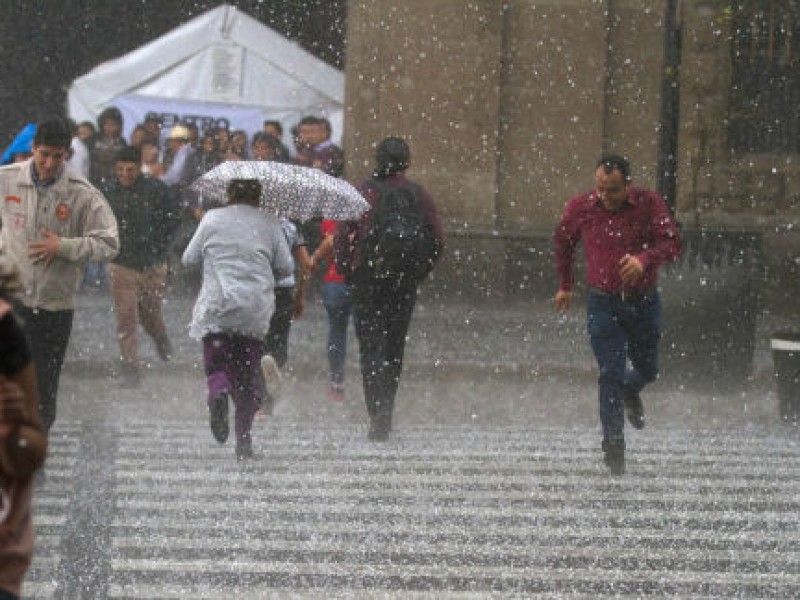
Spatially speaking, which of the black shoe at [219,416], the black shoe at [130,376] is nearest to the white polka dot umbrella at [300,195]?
the black shoe at [219,416]

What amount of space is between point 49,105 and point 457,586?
75.8 feet

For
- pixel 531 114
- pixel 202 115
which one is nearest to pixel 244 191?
pixel 531 114

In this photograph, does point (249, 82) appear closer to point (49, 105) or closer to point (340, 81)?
point (340, 81)

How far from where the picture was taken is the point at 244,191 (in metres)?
Answer: 10.4

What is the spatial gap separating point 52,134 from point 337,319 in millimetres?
4143

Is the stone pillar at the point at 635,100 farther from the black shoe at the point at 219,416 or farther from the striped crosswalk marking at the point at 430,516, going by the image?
the black shoe at the point at 219,416

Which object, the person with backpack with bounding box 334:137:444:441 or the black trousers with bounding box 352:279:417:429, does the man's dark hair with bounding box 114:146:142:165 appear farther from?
the black trousers with bounding box 352:279:417:429

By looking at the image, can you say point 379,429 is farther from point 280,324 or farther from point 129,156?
point 129,156

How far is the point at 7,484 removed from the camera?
4.37 metres

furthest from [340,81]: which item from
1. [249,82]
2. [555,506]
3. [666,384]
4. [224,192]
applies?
[555,506]

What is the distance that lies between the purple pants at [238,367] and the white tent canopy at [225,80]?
11.6 metres

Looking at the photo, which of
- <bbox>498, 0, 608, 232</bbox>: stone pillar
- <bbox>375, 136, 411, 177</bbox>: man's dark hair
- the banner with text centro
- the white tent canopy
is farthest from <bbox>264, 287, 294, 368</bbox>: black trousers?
the white tent canopy

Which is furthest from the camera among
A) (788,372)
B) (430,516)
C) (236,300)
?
(788,372)

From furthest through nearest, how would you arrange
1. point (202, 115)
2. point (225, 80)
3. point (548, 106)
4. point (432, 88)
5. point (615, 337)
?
point (225, 80)
point (202, 115)
point (548, 106)
point (432, 88)
point (615, 337)
